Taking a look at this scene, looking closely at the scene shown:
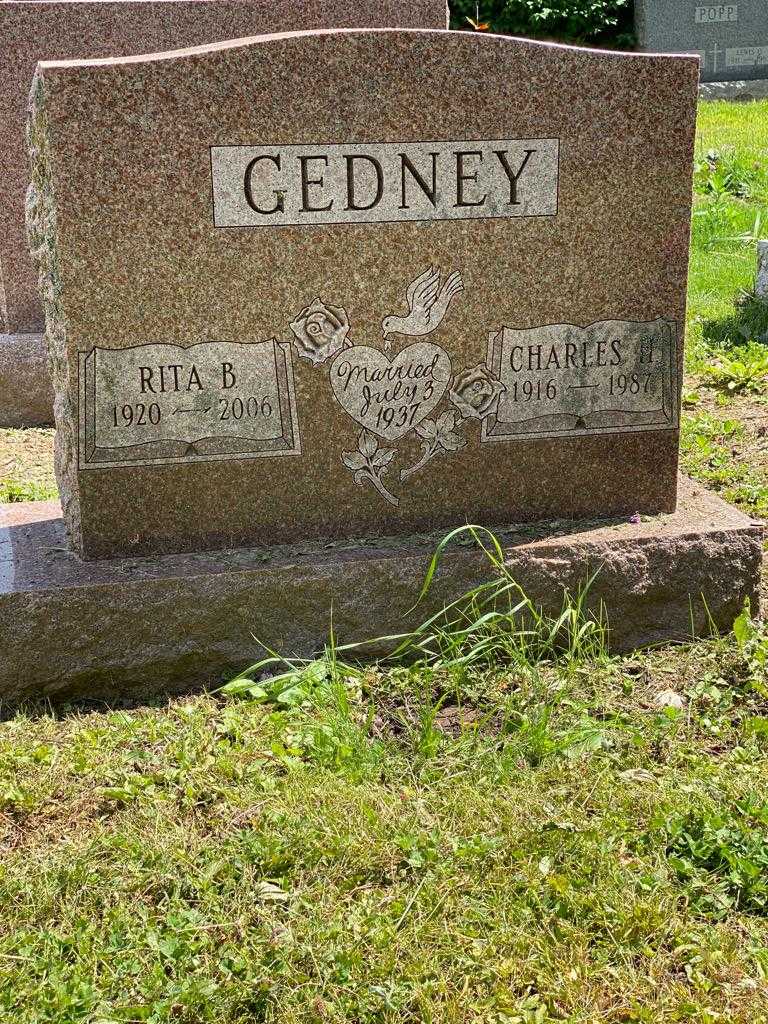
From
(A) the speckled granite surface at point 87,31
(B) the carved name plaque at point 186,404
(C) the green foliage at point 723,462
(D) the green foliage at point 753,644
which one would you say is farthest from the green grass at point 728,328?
(A) the speckled granite surface at point 87,31

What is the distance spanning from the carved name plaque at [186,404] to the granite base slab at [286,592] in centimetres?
28

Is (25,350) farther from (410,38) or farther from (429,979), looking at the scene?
(429,979)

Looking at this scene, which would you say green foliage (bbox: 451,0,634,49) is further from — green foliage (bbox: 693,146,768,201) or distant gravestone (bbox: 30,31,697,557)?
distant gravestone (bbox: 30,31,697,557)

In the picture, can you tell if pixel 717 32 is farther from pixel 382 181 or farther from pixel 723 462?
pixel 382 181

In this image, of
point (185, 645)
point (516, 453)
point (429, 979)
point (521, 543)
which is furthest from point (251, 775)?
point (516, 453)

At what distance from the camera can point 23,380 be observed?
16.9 ft

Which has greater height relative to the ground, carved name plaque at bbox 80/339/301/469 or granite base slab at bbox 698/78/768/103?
granite base slab at bbox 698/78/768/103

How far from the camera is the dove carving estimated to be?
292cm

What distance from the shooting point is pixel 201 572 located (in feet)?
9.27

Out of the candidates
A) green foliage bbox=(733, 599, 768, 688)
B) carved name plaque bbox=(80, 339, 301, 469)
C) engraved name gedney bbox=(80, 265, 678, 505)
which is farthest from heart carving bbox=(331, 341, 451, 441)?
green foliage bbox=(733, 599, 768, 688)

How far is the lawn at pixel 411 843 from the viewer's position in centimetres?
193

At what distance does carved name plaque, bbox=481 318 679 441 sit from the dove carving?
0.55 feet

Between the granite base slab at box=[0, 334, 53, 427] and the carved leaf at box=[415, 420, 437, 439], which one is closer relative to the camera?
the carved leaf at box=[415, 420, 437, 439]

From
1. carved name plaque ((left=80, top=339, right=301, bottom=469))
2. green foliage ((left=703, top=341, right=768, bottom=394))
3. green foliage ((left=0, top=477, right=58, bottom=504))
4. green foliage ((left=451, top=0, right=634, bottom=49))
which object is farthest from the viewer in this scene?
green foliage ((left=451, top=0, right=634, bottom=49))
